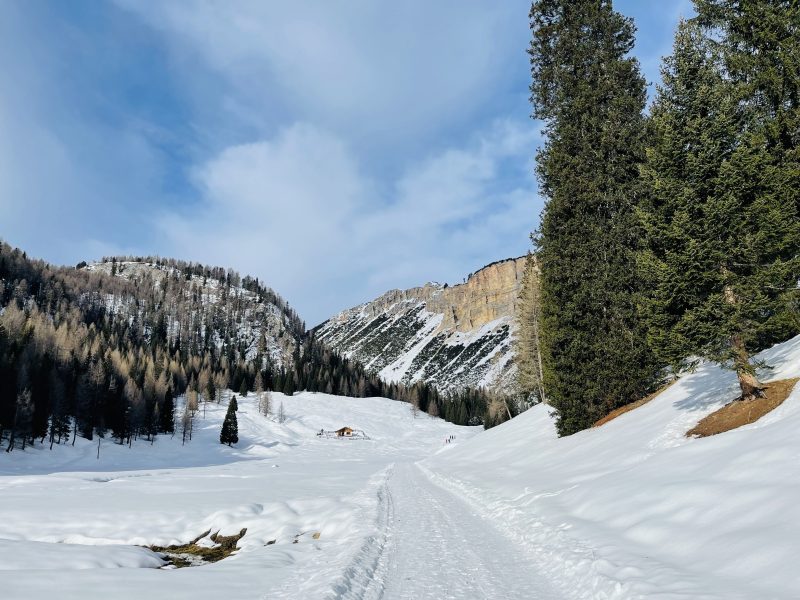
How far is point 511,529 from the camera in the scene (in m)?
10.6

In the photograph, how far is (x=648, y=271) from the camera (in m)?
14.4

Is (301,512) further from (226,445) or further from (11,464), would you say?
(226,445)

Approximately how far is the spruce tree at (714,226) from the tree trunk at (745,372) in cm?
3

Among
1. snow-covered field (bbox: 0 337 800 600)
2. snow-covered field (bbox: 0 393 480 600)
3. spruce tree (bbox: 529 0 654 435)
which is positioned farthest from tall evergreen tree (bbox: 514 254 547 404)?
snow-covered field (bbox: 0 393 480 600)

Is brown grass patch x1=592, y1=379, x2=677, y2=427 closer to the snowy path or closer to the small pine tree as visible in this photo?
the snowy path

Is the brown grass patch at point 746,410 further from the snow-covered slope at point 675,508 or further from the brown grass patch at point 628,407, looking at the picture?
the brown grass patch at point 628,407

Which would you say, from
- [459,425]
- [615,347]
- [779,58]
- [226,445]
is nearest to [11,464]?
[226,445]

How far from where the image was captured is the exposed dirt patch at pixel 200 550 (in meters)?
9.62

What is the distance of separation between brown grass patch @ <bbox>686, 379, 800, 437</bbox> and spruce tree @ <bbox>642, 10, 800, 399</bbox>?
0.38 meters

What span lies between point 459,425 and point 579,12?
11606cm

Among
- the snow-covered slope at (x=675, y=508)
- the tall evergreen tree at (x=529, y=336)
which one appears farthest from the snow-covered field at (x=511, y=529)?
the tall evergreen tree at (x=529, y=336)

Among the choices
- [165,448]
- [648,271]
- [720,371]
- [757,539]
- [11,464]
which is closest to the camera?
[757,539]

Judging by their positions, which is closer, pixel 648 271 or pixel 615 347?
pixel 648 271

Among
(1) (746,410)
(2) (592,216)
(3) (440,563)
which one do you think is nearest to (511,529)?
(3) (440,563)
